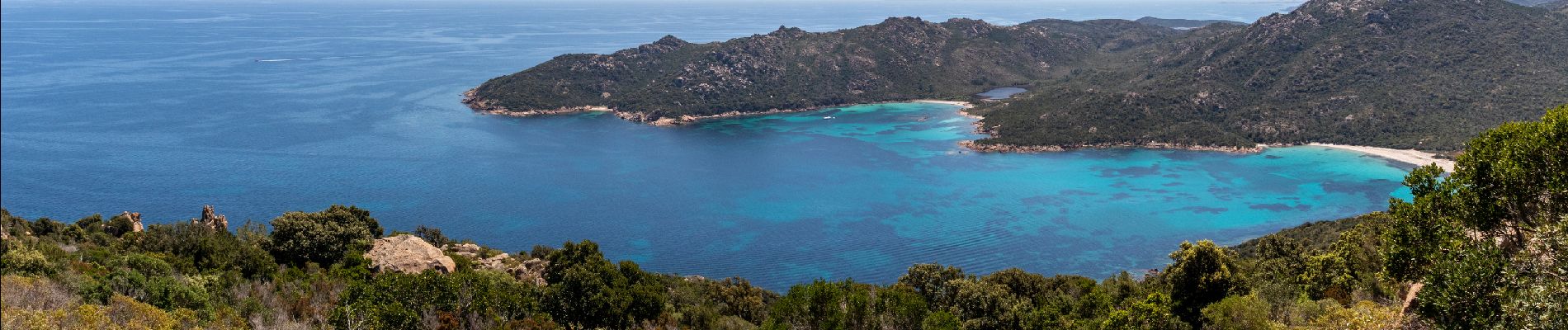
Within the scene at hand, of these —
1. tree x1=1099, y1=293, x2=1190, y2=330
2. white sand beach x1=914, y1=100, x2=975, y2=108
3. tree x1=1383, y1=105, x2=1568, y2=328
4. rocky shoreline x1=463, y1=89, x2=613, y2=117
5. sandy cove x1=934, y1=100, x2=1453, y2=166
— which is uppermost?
tree x1=1383, y1=105, x2=1568, y2=328

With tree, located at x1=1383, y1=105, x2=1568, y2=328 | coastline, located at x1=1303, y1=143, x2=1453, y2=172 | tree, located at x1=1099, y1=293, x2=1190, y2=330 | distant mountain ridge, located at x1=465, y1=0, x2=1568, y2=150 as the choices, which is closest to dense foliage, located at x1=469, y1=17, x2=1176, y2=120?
distant mountain ridge, located at x1=465, y1=0, x2=1568, y2=150

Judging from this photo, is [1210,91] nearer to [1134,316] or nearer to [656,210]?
[656,210]

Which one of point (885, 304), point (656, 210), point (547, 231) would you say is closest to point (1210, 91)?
point (656, 210)

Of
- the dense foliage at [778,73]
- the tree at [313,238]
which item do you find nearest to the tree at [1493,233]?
the tree at [313,238]

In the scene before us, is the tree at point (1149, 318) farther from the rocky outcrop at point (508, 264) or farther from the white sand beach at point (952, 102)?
the white sand beach at point (952, 102)

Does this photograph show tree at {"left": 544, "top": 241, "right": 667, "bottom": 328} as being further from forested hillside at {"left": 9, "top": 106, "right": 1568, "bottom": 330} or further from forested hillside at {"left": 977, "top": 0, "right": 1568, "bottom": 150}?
forested hillside at {"left": 977, "top": 0, "right": 1568, "bottom": 150}

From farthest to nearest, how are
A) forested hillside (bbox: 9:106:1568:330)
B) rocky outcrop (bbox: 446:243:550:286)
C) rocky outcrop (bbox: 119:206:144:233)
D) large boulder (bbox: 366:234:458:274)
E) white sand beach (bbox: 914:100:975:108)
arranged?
→ white sand beach (bbox: 914:100:975:108) < rocky outcrop (bbox: 119:206:144:233) < rocky outcrop (bbox: 446:243:550:286) < large boulder (bbox: 366:234:458:274) < forested hillside (bbox: 9:106:1568:330)
